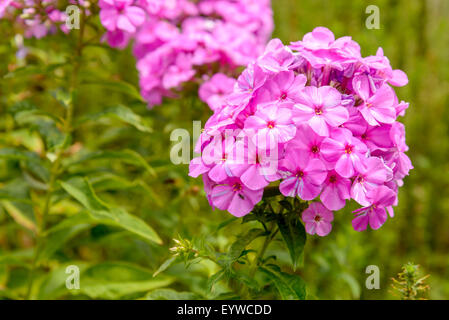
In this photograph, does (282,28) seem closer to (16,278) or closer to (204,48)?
(204,48)

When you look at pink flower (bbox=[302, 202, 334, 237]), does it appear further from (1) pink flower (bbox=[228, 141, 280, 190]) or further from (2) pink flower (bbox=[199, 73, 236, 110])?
(2) pink flower (bbox=[199, 73, 236, 110])

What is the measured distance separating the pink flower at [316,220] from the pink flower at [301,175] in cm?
7

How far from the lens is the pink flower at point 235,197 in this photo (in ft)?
3.81

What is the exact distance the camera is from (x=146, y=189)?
73.2 inches

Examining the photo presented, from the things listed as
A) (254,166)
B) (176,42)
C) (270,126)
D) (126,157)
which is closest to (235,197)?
(254,166)

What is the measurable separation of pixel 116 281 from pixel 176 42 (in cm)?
106

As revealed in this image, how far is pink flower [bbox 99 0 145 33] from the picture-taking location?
1648mm

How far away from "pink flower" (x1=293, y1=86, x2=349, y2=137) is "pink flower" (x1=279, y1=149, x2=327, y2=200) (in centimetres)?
8

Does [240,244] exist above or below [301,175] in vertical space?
below

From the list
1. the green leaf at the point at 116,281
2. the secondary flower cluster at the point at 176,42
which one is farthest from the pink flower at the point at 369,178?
the green leaf at the point at 116,281

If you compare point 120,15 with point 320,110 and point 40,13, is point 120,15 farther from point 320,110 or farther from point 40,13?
point 320,110
